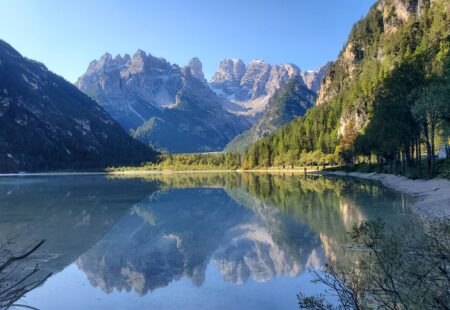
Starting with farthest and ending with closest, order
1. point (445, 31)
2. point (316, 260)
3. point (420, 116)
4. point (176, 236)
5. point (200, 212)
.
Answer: point (445, 31), point (420, 116), point (200, 212), point (176, 236), point (316, 260)

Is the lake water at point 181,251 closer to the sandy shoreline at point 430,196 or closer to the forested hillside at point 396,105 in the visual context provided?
the sandy shoreline at point 430,196

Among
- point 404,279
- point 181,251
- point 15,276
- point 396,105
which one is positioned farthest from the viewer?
point 396,105

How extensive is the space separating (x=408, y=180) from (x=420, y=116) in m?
11.1

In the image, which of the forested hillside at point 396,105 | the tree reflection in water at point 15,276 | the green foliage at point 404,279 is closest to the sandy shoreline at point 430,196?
the forested hillside at point 396,105

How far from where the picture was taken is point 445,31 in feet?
465

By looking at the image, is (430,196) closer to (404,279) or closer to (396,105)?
(396,105)

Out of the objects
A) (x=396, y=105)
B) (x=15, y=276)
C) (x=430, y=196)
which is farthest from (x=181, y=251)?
(x=396, y=105)

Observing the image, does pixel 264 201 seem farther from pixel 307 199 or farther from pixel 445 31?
pixel 445 31

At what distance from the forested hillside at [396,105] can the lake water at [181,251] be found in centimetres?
2378

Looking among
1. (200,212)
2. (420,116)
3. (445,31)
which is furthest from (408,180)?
(445,31)

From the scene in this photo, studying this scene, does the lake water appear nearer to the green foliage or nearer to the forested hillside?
the green foliage

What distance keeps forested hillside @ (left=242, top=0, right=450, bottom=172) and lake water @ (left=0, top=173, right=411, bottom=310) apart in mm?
23777

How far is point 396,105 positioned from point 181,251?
55.5 m

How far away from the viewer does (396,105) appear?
2692 inches
